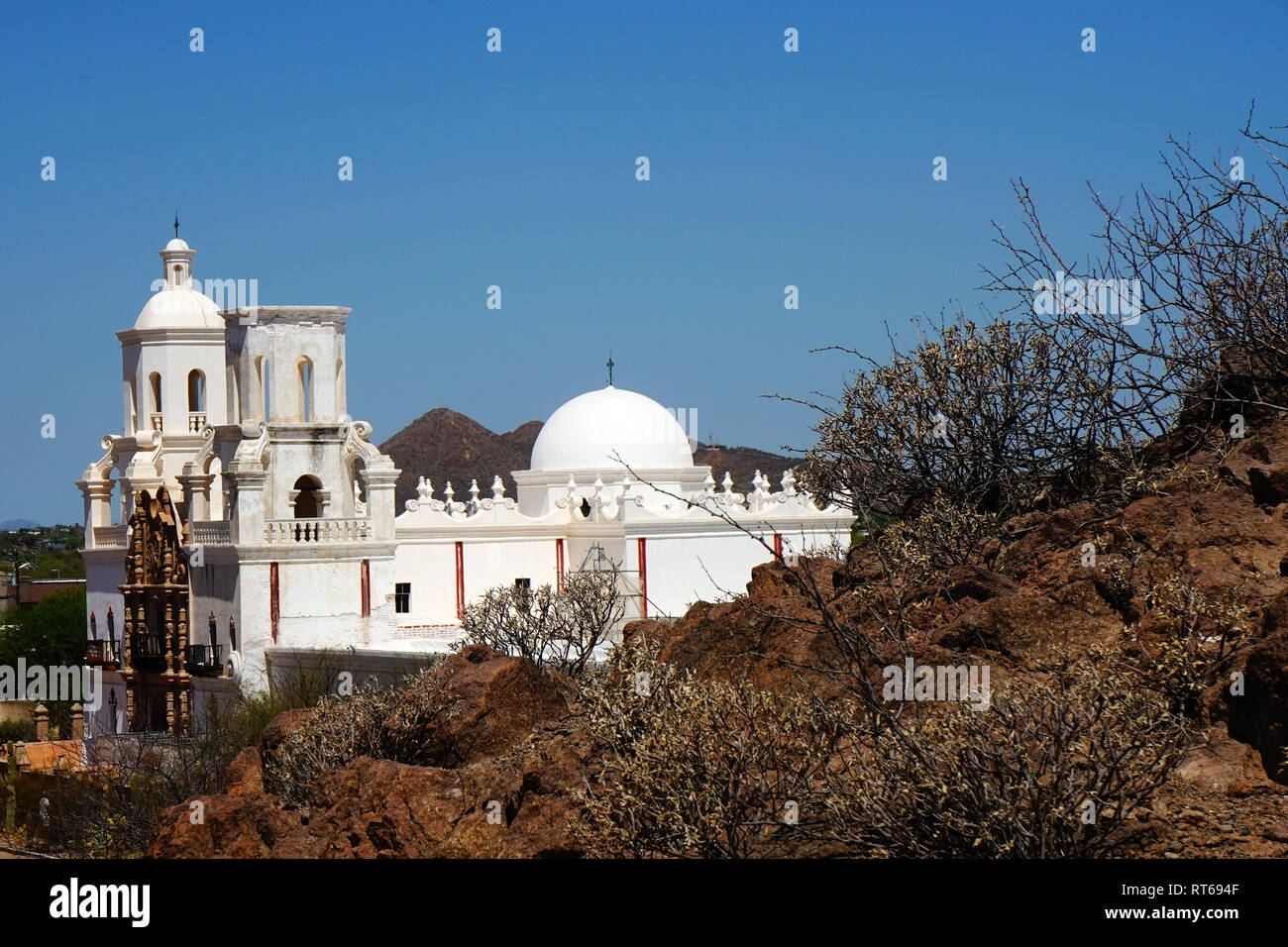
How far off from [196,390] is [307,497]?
5.81 m

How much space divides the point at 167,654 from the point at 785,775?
25.5m

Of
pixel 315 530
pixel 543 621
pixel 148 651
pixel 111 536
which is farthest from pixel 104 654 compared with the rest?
pixel 543 621

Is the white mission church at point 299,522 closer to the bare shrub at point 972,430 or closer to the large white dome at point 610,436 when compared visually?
the large white dome at point 610,436

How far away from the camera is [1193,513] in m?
10.7

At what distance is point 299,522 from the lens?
3112cm

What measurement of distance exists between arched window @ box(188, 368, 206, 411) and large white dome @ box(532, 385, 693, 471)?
7657 mm

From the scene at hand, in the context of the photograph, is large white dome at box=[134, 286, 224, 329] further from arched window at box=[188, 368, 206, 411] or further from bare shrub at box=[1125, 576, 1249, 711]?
bare shrub at box=[1125, 576, 1249, 711]

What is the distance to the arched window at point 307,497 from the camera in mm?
32616

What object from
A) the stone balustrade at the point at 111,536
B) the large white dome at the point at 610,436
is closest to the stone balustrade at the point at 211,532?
the stone balustrade at the point at 111,536

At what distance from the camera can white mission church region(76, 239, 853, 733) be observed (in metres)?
30.8

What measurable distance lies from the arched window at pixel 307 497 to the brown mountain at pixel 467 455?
44.8 meters

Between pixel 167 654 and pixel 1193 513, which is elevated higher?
pixel 1193 513
